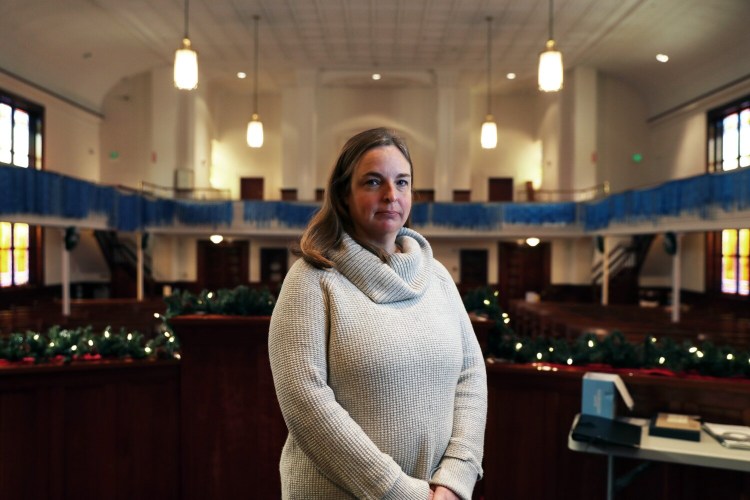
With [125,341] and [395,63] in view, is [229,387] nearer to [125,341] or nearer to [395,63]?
[125,341]

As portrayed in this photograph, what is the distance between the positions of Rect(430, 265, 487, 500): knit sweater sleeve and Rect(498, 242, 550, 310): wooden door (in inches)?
705

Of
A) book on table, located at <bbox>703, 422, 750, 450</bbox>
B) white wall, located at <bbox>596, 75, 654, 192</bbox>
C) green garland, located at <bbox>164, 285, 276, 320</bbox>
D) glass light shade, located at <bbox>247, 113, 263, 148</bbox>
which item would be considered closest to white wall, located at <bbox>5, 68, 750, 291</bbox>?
white wall, located at <bbox>596, 75, 654, 192</bbox>

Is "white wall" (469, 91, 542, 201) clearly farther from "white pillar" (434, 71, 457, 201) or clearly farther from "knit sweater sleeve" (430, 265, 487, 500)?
"knit sweater sleeve" (430, 265, 487, 500)

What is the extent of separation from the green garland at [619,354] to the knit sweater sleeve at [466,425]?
6.06 feet

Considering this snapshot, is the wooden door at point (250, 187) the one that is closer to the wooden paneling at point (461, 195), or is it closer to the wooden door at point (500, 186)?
the wooden paneling at point (461, 195)

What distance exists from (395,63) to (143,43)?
7250 mm

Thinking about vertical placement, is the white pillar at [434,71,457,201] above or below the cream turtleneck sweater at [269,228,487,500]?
above

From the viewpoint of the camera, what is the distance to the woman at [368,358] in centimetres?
138

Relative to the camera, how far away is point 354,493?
1.39m

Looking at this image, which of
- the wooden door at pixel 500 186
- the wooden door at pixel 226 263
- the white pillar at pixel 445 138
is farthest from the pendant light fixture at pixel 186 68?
the wooden door at pixel 500 186

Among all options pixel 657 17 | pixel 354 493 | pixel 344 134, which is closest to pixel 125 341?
pixel 354 493

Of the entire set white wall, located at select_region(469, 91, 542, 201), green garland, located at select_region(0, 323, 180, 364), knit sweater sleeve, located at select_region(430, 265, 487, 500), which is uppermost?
white wall, located at select_region(469, 91, 542, 201)

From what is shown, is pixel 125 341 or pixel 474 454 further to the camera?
pixel 125 341

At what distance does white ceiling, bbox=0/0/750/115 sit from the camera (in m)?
13.3
